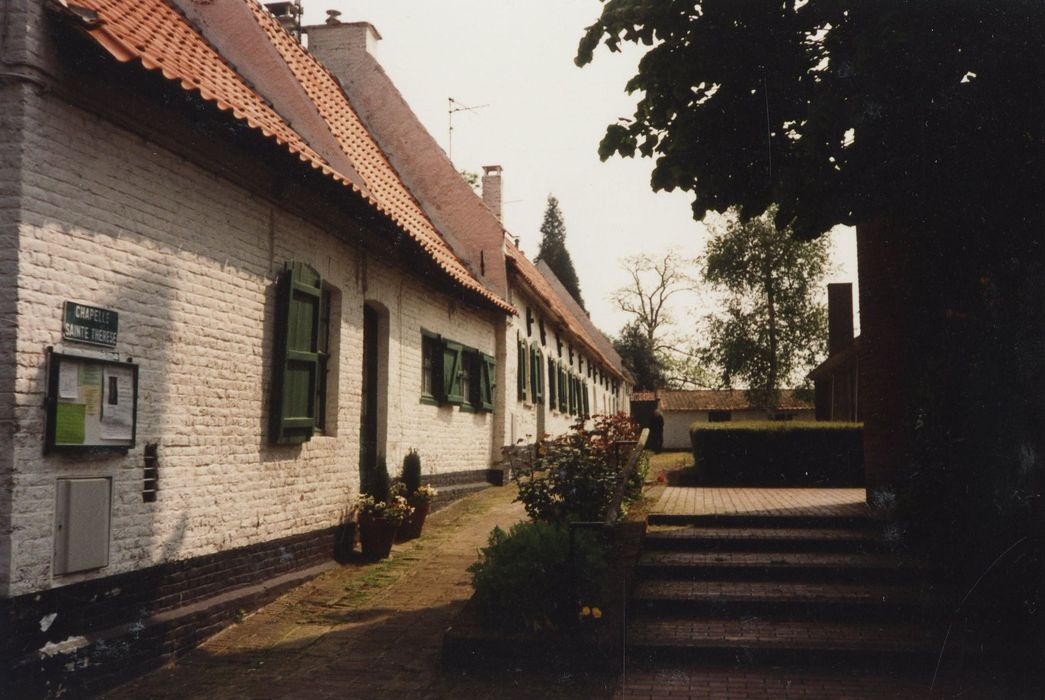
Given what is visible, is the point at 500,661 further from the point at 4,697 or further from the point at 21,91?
the point at 21,91

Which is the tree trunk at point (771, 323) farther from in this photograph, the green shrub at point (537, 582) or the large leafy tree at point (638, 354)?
the green shrub at point (537, 582)

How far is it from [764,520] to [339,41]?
11918 millimetres

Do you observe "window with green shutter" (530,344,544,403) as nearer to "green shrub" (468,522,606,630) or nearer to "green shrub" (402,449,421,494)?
"green shrub" (402,449,421,494)

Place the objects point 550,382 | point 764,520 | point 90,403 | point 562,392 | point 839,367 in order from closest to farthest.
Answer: point 90,403
point 764,520
point 550,382
point 562,392
point 839,367

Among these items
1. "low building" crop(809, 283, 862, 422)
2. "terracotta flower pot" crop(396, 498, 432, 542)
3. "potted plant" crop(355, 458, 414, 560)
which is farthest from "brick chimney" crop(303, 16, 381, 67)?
"low building" crop(809, 283, 862, 422)

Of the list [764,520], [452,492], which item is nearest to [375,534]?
[452,492]

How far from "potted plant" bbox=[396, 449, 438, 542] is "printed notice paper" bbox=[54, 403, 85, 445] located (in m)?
5.27

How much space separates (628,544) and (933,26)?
4872 mm

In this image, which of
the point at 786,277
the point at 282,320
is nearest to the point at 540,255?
the point at 786,277

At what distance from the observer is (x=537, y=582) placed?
618 centimetres

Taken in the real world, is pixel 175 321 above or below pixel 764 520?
above

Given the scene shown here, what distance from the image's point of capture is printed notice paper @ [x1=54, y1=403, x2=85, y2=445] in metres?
5.25

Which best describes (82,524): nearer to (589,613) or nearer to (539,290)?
(589,613)

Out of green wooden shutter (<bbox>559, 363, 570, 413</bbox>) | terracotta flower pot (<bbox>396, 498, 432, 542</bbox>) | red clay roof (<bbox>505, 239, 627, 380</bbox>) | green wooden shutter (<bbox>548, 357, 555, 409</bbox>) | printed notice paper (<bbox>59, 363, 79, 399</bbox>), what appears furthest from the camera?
green wooden shutter (<bbox>559, 363, 570, 413</bbox>)
